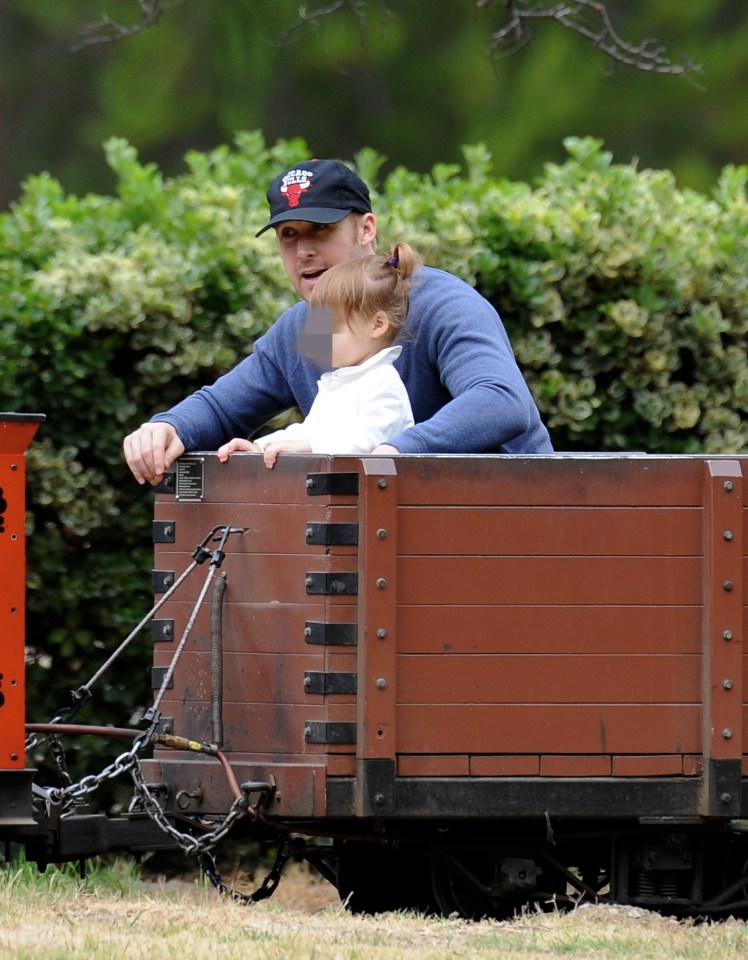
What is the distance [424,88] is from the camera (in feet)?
47.2

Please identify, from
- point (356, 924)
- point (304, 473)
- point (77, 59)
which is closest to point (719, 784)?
point (356, 924)

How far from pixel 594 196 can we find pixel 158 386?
1.79 metres

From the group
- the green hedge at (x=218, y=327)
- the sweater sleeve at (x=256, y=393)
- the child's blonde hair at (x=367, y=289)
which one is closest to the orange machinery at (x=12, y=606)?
the sweater sleeve at (x=256, y=393)

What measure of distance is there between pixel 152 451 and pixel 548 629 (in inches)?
45.2

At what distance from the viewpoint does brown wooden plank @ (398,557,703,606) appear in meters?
3.77

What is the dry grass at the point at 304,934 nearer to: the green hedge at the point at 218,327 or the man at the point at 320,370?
the man at the point at 320,370

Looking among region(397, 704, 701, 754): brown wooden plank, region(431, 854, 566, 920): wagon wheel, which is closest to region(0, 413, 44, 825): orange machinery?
region(397, 704, 701, 754): brown wooden plank

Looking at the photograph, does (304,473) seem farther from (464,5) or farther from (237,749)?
(464,5)

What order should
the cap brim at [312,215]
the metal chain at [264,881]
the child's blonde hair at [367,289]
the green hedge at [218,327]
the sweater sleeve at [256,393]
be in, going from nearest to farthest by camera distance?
the child's blonde hair at [367,289]
the metal chain at [264,881]
the cap brim at [312,215]
the sweater sleeve at [256,393]
the green hedge at [218,327]

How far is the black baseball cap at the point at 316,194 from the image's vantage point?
447cm

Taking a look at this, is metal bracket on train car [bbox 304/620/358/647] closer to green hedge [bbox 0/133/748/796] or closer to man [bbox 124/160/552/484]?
man [bbox 124/160/552/484]

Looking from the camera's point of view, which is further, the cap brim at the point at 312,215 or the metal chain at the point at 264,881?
the cap brim at the point at 312,215

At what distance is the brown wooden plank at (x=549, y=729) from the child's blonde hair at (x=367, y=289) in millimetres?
1041

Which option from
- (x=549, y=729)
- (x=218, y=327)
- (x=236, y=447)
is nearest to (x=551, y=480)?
(x=549, y=729)
